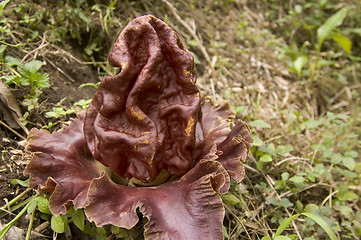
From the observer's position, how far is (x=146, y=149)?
8.95ft

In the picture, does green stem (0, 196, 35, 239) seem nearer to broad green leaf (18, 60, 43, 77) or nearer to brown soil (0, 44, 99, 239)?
brown soil (0, 44, 99, 239)

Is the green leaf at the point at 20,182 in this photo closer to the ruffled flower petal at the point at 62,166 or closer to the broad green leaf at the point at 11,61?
the ruffled flower petal at the point at 62,166

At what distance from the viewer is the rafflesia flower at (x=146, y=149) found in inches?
96.1

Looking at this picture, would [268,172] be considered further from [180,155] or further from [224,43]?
[224,43]

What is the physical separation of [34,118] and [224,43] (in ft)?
11.7

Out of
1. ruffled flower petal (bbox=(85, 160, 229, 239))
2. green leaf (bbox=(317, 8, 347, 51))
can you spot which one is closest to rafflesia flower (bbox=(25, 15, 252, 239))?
ruffled flower petal (bbox=(85, 160, 229, 239))

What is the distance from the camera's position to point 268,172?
4141mm

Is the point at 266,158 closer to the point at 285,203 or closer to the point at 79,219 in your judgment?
the point at 285,203

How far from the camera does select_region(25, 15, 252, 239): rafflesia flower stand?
244 centimetres

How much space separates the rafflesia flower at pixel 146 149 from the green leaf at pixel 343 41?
492 centimetres

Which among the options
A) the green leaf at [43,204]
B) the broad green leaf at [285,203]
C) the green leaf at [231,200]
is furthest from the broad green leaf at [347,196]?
the green leaf at [43,204]

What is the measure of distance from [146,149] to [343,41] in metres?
5.83

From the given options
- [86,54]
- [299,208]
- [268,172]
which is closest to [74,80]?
[86,54]

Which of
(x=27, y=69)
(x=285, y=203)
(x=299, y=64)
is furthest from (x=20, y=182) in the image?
(x=299, y=64)
